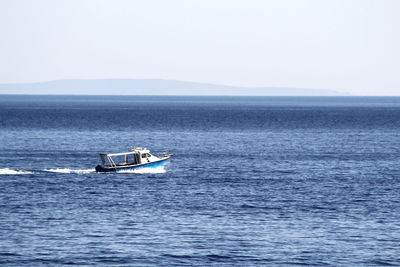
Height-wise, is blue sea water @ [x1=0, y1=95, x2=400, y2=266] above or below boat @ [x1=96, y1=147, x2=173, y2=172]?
below

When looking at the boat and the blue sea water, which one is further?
the boat

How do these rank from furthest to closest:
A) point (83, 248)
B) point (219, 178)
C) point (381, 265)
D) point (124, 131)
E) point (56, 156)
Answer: point (124, 131) → point (56, 156) → point (219, 178) → point (83, 248) → point (381, 265)

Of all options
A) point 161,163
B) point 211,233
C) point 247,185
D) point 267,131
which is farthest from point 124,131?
point 211,233

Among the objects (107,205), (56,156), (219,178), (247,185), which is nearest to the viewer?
(107,205)

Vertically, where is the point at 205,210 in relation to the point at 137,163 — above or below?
below

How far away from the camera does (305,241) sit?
4116 cm

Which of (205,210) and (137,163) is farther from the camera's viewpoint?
(137,163)

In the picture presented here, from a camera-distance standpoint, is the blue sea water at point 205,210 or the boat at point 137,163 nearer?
the blue sea water at point 205,210

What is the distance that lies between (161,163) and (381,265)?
38918 millimetres

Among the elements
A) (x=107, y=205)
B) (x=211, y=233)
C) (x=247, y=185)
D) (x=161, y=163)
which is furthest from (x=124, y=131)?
(x=211, y=233)

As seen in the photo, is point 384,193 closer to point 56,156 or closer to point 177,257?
point 177,257

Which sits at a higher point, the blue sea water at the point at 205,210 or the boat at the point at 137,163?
the boat at the point at 137,163

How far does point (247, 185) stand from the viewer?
6309 cm

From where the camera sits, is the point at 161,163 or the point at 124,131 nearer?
the point at 161,163
